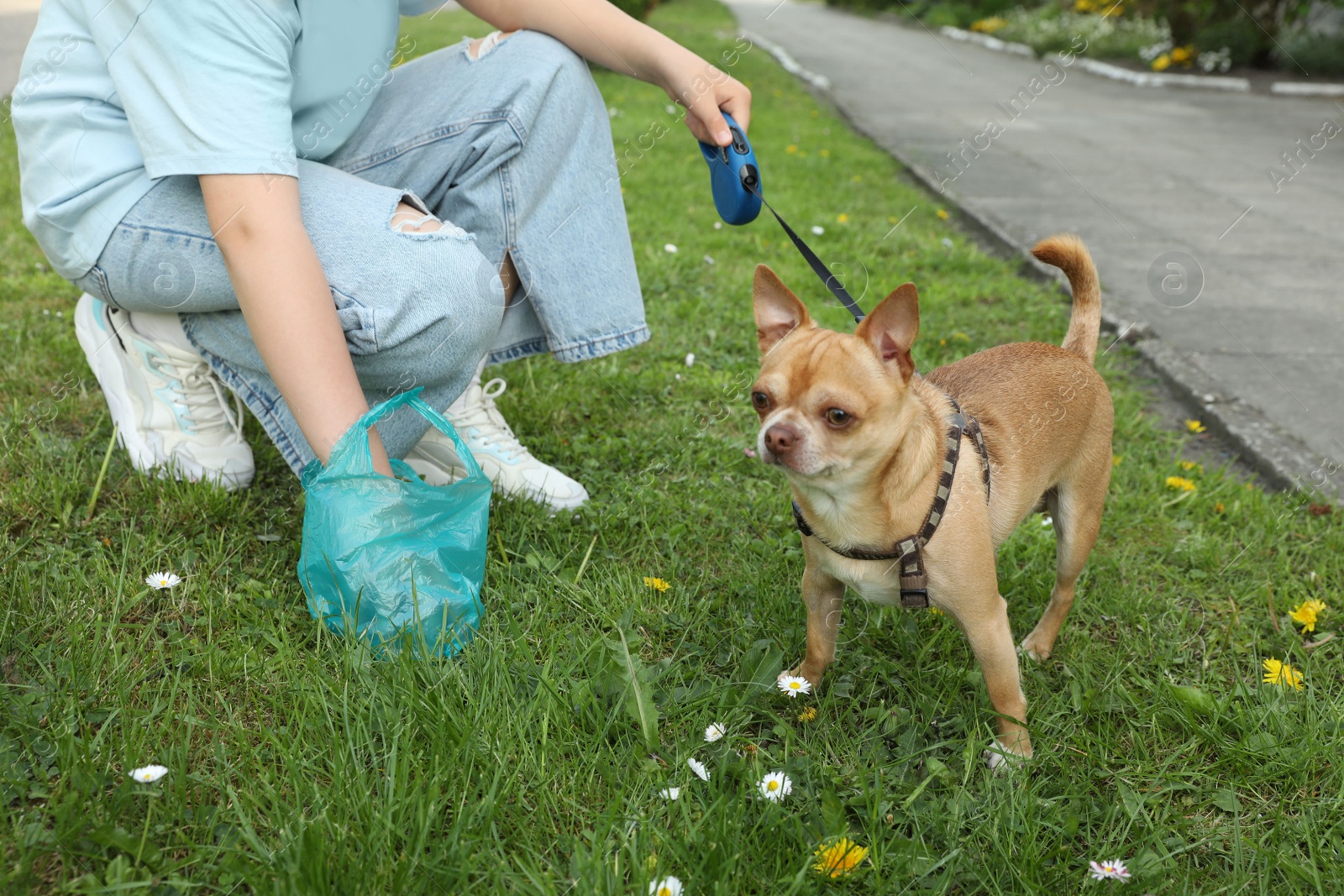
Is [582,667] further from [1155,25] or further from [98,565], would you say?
[1155,25]

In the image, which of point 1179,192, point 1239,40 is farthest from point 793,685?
point 1239,40

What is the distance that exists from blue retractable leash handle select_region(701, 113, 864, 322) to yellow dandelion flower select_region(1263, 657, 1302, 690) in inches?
47.5

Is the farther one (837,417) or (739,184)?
(739,184)

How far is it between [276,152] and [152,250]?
45cm

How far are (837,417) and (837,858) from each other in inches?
29.7

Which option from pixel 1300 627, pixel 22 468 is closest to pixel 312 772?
pixel 22 468

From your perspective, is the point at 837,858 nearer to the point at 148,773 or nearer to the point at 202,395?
the point at 148,773

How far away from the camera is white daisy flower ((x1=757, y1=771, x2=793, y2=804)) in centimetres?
171

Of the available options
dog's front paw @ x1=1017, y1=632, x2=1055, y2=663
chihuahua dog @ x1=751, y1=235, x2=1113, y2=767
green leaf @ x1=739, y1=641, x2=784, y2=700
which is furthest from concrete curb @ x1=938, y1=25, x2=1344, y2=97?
green leaf @ x1=739, y1=641, x2=784, y2=700

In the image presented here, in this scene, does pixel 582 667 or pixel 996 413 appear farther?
pixel 996 413

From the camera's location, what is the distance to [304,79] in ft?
7.70

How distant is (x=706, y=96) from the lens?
91.1 inches

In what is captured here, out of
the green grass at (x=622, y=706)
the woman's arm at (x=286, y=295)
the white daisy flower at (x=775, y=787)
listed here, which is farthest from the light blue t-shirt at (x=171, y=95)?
the white daisy flower at (x=775, y=787)

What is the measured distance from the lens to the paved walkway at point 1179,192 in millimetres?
4223
